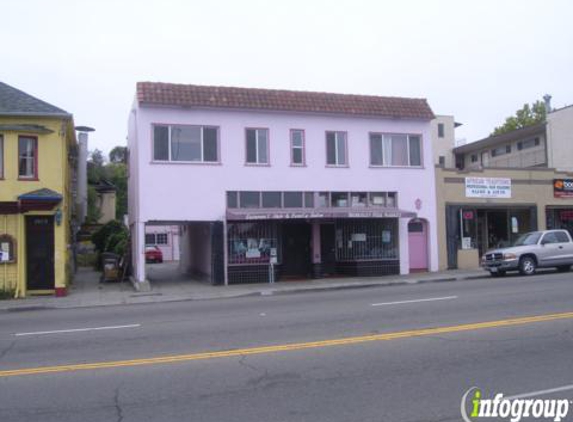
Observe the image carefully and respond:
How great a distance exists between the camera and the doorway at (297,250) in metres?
23.8

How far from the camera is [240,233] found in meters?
22.4

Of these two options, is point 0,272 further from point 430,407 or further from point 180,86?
point 430,407

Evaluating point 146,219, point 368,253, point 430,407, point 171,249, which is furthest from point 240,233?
Answer: point 171,249

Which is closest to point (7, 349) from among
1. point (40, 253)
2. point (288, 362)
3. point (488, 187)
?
point (288, 362)

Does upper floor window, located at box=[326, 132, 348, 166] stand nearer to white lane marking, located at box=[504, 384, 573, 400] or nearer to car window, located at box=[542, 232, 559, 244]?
car window, located at box=[542, 232, 559, 244]

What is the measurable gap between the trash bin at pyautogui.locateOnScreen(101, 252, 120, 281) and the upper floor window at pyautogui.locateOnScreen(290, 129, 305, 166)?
27.4 ft

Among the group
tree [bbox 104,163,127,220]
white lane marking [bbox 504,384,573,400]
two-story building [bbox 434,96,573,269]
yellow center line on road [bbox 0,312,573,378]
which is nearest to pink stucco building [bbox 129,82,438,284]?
two-story building [bbox 434,96,573,269]

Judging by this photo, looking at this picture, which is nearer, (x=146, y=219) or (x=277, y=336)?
(x=277, y=336)

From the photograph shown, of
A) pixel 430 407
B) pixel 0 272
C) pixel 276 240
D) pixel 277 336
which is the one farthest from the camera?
pixel 276 240

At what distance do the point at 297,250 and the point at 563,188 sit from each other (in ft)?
45.0

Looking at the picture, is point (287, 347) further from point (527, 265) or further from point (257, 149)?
point (527, 265)

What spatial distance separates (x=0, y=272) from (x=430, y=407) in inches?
682

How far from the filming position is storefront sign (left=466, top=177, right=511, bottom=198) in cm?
2627

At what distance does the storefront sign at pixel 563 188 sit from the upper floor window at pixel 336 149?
442 inches
